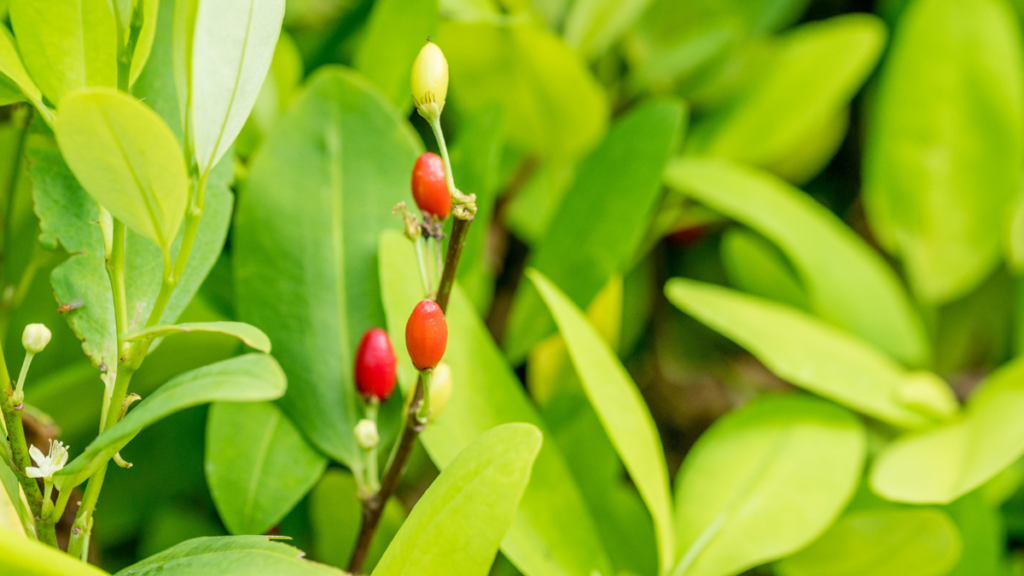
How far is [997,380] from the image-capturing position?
0.54 metres

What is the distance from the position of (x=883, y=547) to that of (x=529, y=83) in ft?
1.42

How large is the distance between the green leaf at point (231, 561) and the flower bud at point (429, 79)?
0.19m

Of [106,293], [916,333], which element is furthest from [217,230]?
[916,333]

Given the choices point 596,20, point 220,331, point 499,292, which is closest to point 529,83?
point 596,20

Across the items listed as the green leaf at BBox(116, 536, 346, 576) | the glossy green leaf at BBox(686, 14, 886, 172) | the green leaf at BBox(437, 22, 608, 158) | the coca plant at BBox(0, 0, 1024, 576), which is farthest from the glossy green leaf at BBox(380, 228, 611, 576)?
the glossy green leaf at BBox(686, 14, 886, 172)

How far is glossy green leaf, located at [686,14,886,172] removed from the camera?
67cm

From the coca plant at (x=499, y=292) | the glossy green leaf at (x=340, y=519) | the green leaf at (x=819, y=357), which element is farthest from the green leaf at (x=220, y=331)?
the green leaf at (x=819, y=357)

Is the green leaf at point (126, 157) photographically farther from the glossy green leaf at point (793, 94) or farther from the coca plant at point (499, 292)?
the glossy green leaf at point (793, 94)

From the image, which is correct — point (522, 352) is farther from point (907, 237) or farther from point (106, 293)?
point (907, 237)

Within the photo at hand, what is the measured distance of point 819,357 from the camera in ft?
1.77

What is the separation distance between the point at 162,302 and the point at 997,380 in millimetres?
566

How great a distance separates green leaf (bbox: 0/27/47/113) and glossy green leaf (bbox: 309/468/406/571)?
0.91 feet

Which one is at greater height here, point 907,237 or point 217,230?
point 217,230

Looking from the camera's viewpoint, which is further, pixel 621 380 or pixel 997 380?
pixel 997 380
